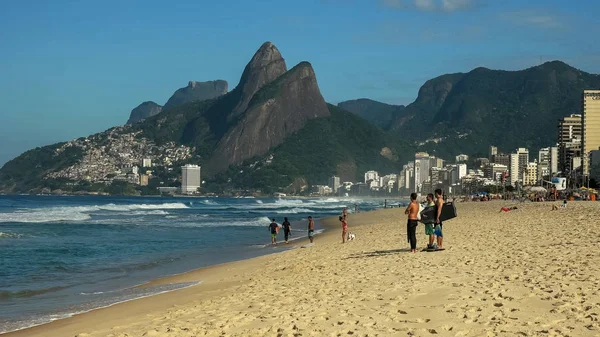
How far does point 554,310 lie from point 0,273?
1467 centimetres

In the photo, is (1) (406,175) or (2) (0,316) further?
(1) (406,175)

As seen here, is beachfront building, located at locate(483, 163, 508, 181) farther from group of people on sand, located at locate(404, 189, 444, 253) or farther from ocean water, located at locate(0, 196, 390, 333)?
group of people on sand, located at locate(404, 189, 444, 253)

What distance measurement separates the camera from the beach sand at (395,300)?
796 centimetres

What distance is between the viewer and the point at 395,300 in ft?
31.4

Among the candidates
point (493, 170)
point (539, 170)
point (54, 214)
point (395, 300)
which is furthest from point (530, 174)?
point (395, 300)

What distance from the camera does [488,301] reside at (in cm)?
888

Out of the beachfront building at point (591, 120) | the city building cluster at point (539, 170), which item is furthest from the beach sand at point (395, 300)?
the beachfront building at point (591, 120)

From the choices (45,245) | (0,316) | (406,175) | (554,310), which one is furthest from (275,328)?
(406,175)

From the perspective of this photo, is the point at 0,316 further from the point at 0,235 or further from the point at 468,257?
the point at 0,235

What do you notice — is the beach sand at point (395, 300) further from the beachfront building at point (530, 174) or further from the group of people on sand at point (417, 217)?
the beachfront building at point (530, 174)

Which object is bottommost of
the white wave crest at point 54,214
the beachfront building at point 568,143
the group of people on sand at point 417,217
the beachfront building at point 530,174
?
the white wave crest at point 54,214

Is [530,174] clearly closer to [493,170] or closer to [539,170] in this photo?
[539,170]

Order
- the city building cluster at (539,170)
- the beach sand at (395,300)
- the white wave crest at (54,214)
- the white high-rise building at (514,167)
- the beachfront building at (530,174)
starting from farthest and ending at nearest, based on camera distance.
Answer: the white high-rise building at (514,167)
the beachfront building at (530,174)
the city building cluster at (539,170)
the white wave crest at (54,214)
the beach sand at (395,300)

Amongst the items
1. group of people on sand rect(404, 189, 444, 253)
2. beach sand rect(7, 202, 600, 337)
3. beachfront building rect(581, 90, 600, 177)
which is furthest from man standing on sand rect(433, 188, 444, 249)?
beachfront building rect(581, 90, 600, 177)
